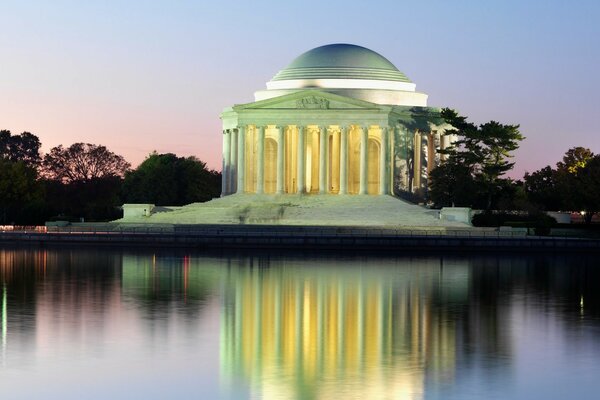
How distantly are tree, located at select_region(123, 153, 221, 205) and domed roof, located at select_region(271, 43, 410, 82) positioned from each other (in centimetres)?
1520

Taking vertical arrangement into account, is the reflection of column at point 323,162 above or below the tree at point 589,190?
above

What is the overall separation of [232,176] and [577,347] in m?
108

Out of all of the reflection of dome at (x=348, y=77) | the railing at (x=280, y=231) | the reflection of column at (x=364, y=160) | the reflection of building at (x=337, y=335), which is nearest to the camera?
the reflection of building at (x=337, y=335)

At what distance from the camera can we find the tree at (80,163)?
194875mm

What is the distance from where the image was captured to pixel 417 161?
147 m

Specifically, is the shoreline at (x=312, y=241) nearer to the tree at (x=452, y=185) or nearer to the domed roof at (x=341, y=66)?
the tree at (x=452, y=185)

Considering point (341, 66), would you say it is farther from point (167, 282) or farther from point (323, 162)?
point (167, 282)

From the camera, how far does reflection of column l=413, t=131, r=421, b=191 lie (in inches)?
5778

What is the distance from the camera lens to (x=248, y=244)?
315ft

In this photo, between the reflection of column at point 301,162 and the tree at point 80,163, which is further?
the tree at point 80,163

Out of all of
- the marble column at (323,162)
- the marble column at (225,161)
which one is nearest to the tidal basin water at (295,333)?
the marble column at (323,162)

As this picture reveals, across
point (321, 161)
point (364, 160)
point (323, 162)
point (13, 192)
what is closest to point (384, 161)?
point (364, 160)

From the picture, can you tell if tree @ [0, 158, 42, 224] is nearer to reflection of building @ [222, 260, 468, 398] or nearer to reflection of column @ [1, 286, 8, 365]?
reflection of building @ [222, 260, 468, 398]

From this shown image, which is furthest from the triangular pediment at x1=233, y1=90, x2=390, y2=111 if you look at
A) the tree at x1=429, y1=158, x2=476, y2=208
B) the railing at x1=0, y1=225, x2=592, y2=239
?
the railing at x1=0, y1=225, x2=592, y2=239
